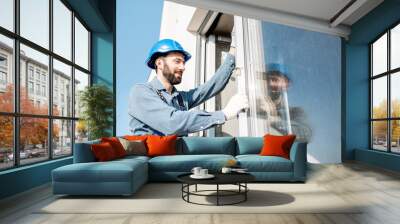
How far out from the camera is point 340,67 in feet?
24.6

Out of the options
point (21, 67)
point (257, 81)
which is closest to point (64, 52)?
point (21, 67)

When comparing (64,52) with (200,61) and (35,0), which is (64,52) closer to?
(35,0)

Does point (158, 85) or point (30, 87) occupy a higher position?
point (158, 85)

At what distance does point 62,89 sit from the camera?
625 cm

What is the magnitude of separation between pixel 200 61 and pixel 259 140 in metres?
2.96

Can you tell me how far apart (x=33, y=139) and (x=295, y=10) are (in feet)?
16.0

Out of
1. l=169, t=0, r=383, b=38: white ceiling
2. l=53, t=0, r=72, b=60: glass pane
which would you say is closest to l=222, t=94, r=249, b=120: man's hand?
l=169, t=0, r=383, b=38: white ceiling

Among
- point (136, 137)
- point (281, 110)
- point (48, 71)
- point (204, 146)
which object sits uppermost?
point (48, 71)

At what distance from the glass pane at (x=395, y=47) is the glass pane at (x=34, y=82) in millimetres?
6178

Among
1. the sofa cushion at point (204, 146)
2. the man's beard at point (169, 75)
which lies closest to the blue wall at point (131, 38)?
the man's beard at point (169, 75)

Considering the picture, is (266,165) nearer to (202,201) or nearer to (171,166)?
(171,166)

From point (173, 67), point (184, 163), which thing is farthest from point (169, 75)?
point (184, 163)

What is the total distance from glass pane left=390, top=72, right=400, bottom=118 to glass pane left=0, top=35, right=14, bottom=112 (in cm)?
646

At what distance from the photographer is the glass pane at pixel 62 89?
19.4 ft
